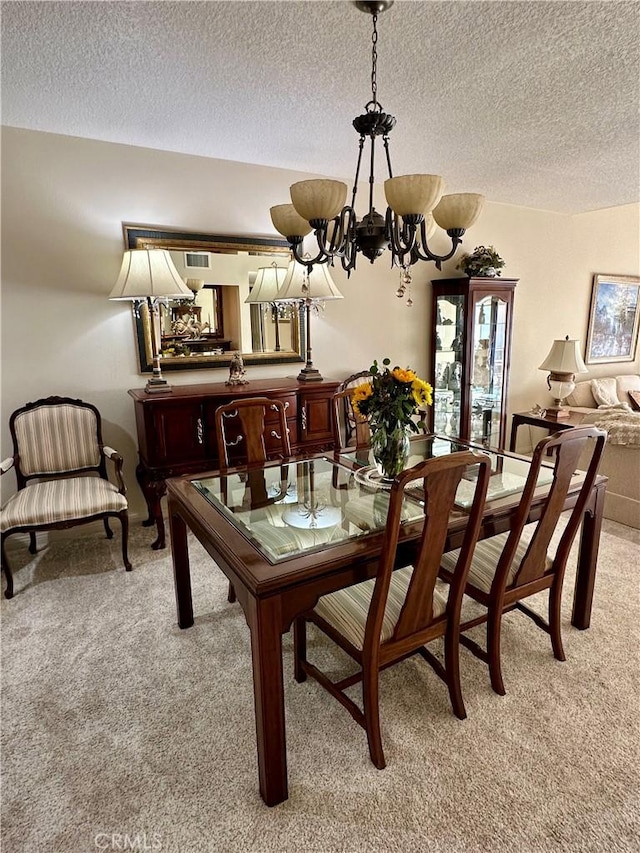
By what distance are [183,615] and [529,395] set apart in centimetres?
454

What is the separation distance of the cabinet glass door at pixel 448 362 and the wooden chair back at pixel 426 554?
10.1 feet

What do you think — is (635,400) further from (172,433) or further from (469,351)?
(172,433)

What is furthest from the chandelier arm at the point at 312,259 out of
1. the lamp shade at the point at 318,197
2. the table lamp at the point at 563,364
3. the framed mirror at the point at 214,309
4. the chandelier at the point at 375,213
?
the table lamp at the point at 563,364

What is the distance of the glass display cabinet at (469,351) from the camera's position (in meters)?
4.38

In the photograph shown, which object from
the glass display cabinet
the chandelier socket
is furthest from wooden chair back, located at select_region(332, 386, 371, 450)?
the glass display cabinet

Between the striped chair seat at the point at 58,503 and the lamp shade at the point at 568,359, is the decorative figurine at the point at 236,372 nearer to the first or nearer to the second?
the striped chair seat at the point at 58,503

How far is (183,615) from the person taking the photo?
92.8 inches

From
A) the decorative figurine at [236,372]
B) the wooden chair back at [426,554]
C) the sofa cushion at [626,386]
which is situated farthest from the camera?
the sofa cushion at [626,386]

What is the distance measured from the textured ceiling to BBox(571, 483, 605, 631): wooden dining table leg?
1.94 m

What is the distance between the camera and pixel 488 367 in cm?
474

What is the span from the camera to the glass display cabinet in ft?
14.4

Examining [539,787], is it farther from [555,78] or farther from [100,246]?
[100,246]

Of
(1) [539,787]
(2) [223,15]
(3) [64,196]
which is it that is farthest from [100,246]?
(1) [539,787]

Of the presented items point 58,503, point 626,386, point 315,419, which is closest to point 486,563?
point 315,419
